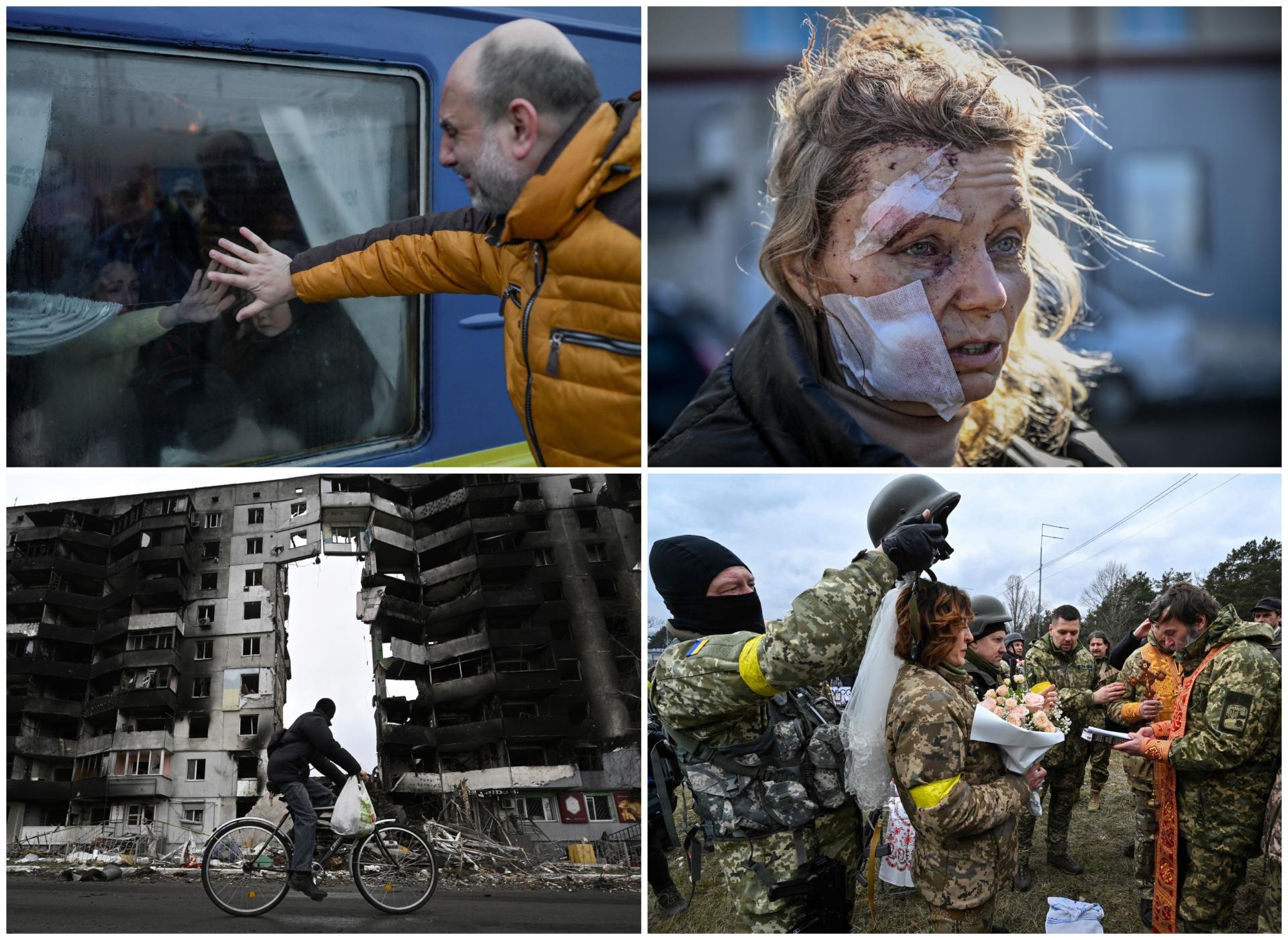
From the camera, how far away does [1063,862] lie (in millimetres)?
3830

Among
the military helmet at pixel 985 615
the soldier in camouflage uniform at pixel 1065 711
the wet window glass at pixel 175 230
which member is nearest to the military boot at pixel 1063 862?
the soldier in camouflage uniform at pixel 1065 711

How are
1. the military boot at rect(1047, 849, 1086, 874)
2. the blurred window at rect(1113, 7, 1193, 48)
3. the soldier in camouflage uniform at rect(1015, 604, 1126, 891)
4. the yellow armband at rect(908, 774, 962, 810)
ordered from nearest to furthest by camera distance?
the yellow armband at rect(908, 774, 962, 810)
the blurred window at rect(1113, 7, 1193, 48)
the soldier in camouflage uniform at rect(1015, 604, 1126, 891)
the military boot at rect(1047, 849, 1086, 874)

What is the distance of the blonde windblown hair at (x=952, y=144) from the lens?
9.45 ft

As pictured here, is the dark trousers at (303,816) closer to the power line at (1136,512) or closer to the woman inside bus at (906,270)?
the woman inside bus at (906,270)

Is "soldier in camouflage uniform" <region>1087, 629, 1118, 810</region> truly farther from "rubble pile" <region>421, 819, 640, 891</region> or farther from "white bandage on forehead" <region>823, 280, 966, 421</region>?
"rubble pile" <region>421, 819, 640, 891</region>

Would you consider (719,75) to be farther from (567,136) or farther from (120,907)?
(120,907)

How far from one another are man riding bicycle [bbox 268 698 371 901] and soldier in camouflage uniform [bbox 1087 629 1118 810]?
2.50m

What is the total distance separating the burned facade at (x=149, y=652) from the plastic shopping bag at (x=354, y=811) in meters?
0.26

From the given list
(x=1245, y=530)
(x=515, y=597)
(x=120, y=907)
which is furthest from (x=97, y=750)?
(x=1245, y=530)

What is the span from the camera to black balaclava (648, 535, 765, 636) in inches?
112

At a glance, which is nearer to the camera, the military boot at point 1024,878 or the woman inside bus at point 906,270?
the woman inside bus at point 906,270

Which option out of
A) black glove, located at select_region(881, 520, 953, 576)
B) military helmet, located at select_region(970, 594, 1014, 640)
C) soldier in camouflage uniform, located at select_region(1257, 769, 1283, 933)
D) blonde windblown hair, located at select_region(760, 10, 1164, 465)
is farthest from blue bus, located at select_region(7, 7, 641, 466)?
soldier in camouflage uniform, located at select_region(1257, 769, 1283, 933)

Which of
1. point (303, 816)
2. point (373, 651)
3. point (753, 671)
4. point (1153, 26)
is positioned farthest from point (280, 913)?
point (1153, 26)

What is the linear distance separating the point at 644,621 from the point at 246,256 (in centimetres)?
157
